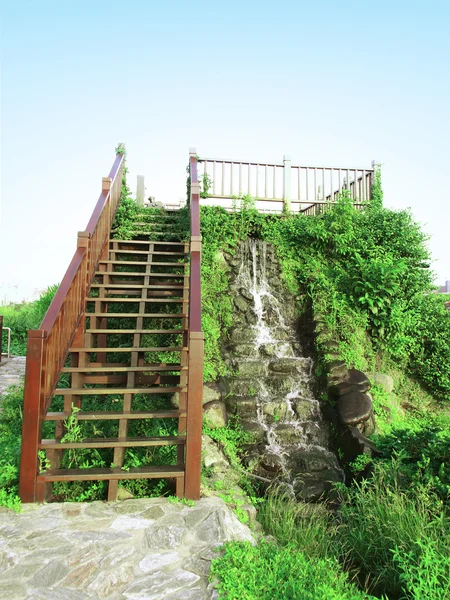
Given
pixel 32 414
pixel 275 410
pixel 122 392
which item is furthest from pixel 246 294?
pixel 32 414

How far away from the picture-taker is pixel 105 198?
256 inches

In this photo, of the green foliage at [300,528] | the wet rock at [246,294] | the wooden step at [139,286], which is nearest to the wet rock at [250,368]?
the wet rock at [246,294]

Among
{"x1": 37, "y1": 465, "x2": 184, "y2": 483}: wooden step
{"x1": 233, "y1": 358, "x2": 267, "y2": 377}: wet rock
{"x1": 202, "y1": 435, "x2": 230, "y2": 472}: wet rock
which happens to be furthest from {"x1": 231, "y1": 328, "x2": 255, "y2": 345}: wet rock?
{"x1": 37, "y1": 465, "x2": 184, "y2": 483}: wooden step

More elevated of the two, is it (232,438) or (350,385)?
(350,385)

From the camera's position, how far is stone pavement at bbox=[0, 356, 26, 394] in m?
8.42

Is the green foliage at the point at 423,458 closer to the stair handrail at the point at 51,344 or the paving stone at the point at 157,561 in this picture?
the paving stone at the point at 157,561

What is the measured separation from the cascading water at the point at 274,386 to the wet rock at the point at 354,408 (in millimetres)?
425

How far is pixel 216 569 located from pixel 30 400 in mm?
2069

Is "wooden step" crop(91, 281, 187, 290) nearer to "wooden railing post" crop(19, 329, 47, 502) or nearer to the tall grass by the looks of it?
"wooden railing post" crop(19, 329, 47, 502)

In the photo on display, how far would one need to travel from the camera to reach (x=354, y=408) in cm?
621

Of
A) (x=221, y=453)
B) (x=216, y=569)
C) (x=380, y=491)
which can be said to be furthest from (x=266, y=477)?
(x=216, y=569)

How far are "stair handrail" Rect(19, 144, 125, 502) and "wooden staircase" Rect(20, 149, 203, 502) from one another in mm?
10

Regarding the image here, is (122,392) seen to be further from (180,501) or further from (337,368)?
(337,368)

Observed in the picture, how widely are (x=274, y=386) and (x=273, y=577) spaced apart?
4.33m
